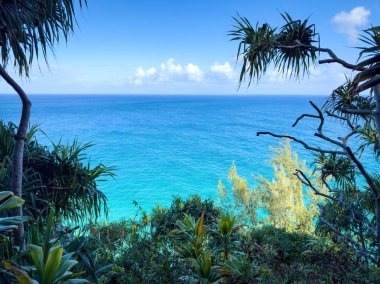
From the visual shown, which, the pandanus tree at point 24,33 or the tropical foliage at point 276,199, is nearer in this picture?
the pandanus tree at point 24,33

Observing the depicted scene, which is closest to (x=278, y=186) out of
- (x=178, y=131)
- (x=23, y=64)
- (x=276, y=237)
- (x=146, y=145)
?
(x=276, y=237)

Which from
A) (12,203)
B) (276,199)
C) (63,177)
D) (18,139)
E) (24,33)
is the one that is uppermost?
(24,33)

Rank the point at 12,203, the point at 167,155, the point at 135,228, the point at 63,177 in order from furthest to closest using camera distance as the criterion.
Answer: the point at 167,155 < the point at 135,228 < the point at 63,177 < the point at 12,203

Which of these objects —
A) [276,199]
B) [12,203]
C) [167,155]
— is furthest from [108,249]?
[167,155]

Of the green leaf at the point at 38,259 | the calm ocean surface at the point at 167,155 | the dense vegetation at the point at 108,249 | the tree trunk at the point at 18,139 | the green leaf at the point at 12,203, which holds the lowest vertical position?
the calm ocean surface at the point at 167,155

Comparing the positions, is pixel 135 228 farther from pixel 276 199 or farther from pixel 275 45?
pixel 276 199

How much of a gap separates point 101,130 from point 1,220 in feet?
158

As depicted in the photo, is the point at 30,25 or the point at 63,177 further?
the point at 63,177

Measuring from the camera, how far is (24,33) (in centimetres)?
257

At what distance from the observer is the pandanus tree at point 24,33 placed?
2414 millimetres

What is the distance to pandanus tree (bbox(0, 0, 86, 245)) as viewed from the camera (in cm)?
241

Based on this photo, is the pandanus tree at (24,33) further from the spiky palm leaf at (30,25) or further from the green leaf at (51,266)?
the green leaf at (51,266)

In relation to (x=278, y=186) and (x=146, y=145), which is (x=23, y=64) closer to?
(x=278, y=186)

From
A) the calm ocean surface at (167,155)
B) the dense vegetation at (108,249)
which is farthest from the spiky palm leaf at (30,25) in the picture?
the calm ocean surface at (167,155)
